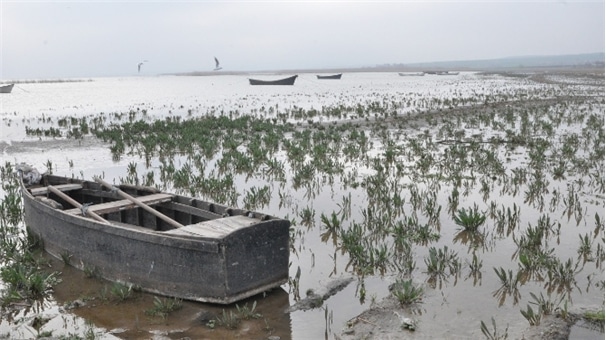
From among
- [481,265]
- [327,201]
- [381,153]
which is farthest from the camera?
[381,153]

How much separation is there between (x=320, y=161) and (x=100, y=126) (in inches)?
461

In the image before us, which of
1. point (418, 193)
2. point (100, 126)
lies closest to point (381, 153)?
point (418, 193)

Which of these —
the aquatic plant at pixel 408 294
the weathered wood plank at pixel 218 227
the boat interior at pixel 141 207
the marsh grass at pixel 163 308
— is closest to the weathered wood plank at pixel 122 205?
the boat interior at pixel 141 207

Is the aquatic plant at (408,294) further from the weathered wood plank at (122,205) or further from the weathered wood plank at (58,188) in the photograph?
the weathered wood plank at (58,188)

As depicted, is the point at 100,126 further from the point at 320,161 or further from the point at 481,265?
the point at 481,265

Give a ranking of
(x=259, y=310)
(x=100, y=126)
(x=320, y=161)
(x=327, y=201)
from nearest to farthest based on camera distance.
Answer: (x=259, y=310) → (x=327, y=201) → (x=320, y=161) → (x=100, y=126)

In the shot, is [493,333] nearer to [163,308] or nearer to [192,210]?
[163,308]

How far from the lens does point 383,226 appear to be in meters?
8.33

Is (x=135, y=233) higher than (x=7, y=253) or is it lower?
higher

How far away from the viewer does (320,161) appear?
13305mm

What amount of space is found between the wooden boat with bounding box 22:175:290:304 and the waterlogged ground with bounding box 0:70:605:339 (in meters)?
0.23

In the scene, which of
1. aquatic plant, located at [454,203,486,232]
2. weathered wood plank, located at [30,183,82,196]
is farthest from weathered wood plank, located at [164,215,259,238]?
weathered wood plank, located at [30,183,82,196]

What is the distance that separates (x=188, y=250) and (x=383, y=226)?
3.62 meters

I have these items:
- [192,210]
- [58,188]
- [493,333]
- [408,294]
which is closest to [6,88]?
[58,188]
